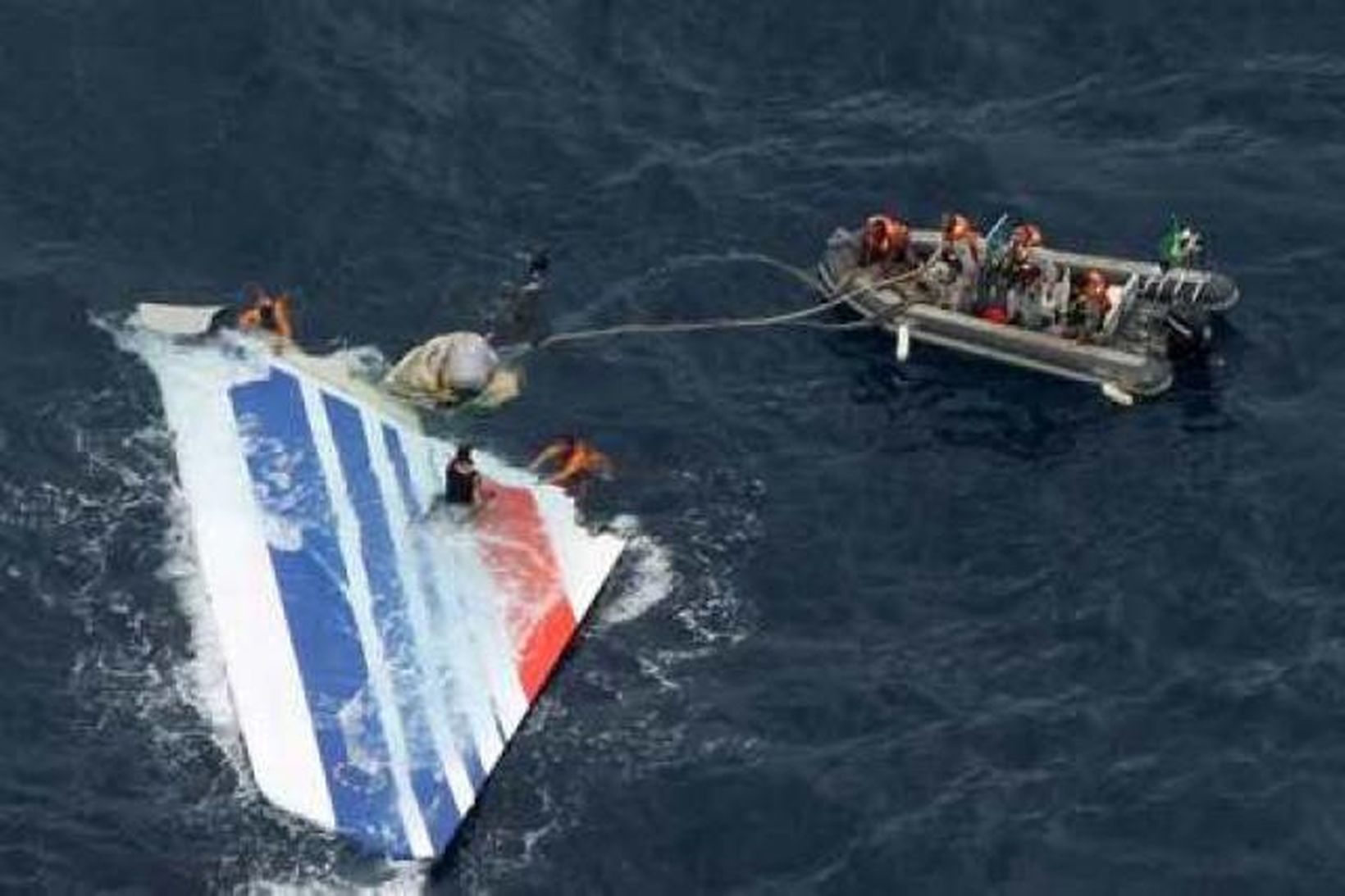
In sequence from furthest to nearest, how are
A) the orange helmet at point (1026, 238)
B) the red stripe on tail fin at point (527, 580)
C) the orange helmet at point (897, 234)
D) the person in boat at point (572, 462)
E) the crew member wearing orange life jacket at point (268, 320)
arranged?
the orange helmet at point (897, 234)
the orange helmet at point (1026, 238)
the crew member wearing orange life jacket at point (268, 320)
the person in boat at point (572, 462)
the red stripe on tail fin at point (527, 580)

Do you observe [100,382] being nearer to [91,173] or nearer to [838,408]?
[91,173]

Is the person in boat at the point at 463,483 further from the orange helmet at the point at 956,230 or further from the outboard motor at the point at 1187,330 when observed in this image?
the outboard motor at the point at 1187,330

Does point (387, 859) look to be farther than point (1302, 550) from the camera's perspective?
No

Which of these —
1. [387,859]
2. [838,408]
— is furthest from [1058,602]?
[387,859]

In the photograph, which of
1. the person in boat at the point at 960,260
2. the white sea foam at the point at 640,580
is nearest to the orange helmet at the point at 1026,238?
the person in boat at the point at 960,260

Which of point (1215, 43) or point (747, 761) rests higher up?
point (1215, 43)

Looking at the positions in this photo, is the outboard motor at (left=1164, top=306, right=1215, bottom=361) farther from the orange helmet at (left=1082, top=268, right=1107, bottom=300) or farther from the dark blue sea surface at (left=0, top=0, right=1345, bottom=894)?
the orange helmet at (left=1082, top=268, right=1107, bottom=300)
